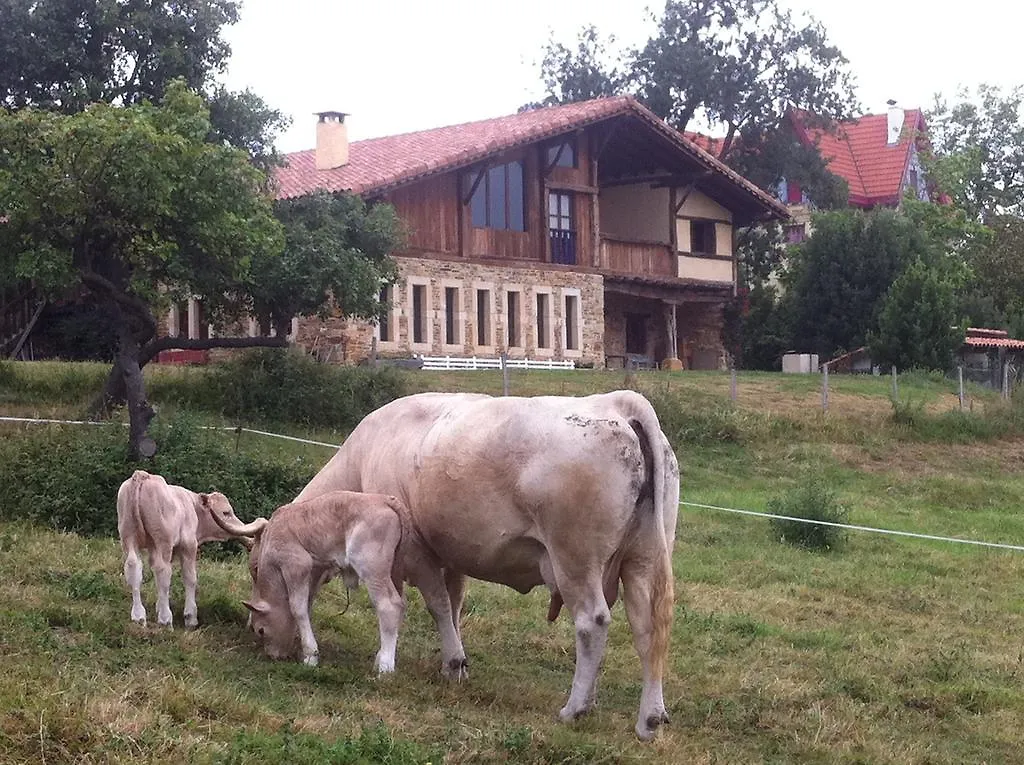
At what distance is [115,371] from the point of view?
827 inches

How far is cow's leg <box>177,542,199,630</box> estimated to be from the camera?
10008mm

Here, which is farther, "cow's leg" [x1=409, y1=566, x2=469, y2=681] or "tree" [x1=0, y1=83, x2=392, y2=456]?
"tree" [x1=0, y1=83, x2=392, y2=456]

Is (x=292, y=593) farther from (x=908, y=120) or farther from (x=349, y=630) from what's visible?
(x=908, y=120)

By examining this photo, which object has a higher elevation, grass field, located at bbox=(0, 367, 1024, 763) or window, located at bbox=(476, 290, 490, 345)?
window, located at bbox=(476, 290, 490, 345)

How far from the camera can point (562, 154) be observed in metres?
36.9

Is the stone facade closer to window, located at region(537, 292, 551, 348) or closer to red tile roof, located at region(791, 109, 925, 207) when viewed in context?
window, located at region(537, 292, 551, 348)

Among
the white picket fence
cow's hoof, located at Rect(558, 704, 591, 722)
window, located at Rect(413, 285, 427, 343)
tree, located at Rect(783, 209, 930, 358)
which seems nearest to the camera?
cow's hoof, located at Rect(558, 704, 591, 722)

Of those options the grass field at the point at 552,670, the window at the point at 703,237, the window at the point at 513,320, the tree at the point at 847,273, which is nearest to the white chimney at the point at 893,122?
the tree at the point at 847,273

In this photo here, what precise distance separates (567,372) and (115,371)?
11.9 meters

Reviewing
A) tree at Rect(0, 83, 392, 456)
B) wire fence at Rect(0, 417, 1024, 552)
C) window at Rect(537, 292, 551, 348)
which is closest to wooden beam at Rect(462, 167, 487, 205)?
window at Rect(537, 292, 551, 348)

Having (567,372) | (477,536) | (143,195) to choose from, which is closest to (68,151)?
(143,195)

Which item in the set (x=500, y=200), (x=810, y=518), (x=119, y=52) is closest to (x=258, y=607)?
(x=810, y=518)

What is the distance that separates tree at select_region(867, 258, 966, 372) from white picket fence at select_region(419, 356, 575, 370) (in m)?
8.09

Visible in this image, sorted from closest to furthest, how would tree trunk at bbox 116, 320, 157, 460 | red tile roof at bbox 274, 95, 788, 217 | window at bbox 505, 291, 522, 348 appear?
1. tree trunk at bbox 116, 320, 157, 460
2. red tile roof at bbox 274, 95, 788, 217
3. window at bbox 505, 291, 522, 348
